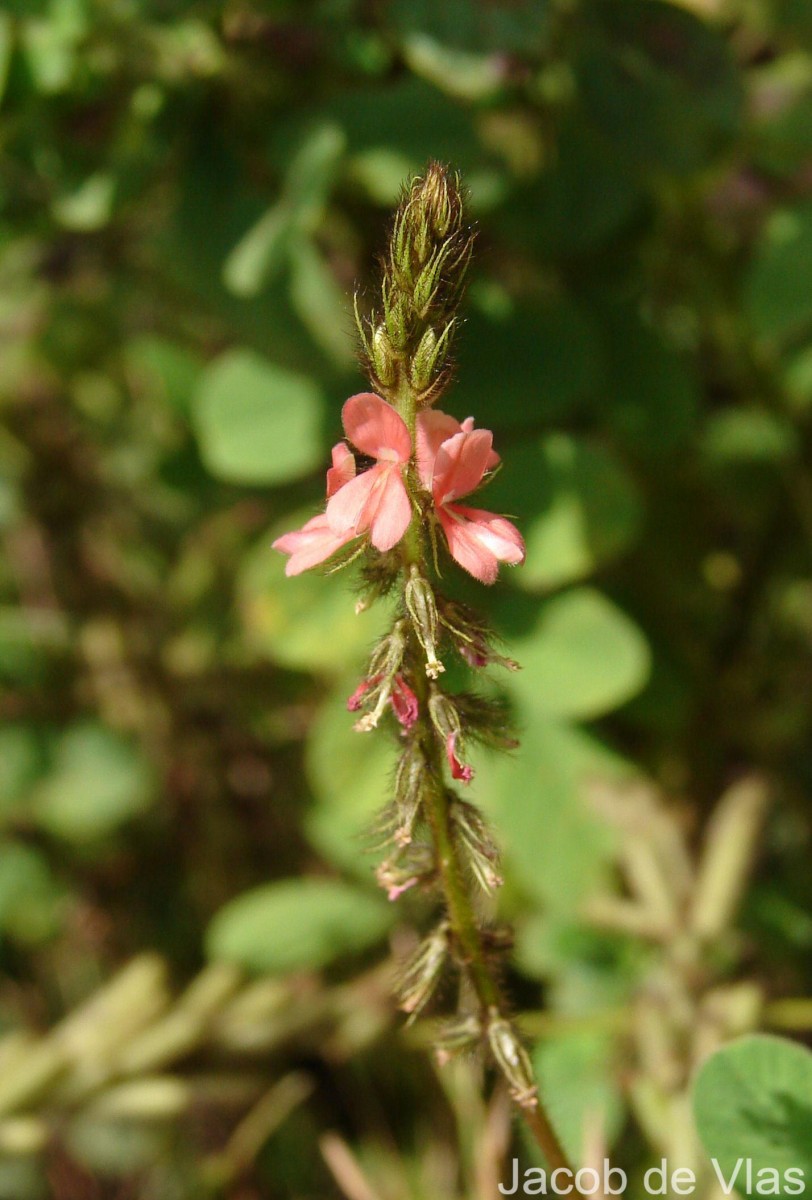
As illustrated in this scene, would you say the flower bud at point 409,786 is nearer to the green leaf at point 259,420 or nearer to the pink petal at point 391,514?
the pink petal at point 391,514

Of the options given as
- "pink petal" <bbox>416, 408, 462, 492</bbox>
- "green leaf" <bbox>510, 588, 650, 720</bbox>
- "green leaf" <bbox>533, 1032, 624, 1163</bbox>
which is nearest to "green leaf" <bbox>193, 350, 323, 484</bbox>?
"green leaf" <bbox>510, 588, 650, 720</bbox>

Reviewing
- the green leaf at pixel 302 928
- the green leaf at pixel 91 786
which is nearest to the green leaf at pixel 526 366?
the green leaf at pixel 302 928

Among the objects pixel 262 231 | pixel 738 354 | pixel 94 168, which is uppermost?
pixel 94 168

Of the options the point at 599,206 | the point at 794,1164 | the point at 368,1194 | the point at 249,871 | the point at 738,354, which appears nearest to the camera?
the point at 794,1164

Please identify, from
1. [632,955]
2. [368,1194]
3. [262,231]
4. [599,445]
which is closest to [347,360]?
[262,231]

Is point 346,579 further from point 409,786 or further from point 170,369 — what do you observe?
point 170,369

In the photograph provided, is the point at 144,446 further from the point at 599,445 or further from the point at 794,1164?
the point at 794,1164

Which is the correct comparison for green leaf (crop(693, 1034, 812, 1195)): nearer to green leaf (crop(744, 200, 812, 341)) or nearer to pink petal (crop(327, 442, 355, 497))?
pink petal (crop(327, 442, 355, 497))

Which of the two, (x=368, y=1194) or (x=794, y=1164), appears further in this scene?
(x=368, y=1194)
